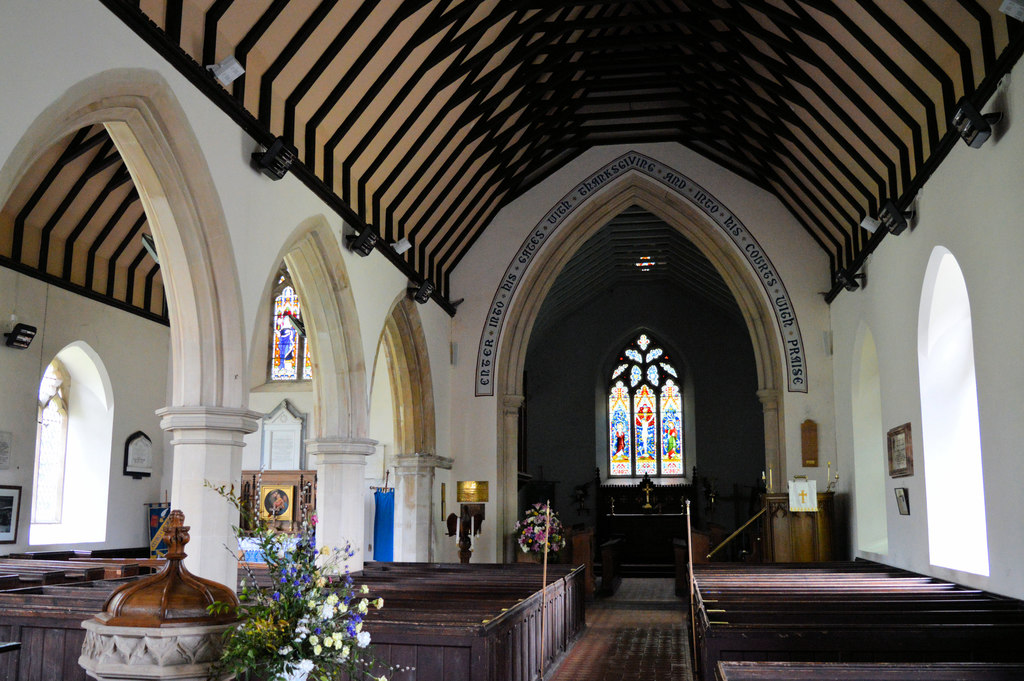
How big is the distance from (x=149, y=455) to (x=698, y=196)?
7.79 meters

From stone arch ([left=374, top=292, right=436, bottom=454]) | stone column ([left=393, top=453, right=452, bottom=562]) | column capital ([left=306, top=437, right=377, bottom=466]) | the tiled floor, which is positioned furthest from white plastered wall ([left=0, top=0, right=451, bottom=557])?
the tiled floor

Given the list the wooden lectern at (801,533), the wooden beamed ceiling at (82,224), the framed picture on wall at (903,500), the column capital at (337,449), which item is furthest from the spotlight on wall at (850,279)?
the wooden beamed ceiling at (82,224)

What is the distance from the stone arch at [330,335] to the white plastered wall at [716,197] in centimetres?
394

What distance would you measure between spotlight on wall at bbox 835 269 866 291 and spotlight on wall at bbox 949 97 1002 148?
425 centimetres

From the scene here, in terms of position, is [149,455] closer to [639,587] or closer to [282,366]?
[282,366]

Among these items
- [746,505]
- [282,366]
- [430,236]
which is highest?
[430,236]

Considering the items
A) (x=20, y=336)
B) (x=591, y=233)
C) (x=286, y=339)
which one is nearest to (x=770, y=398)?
(x=591, y=233)

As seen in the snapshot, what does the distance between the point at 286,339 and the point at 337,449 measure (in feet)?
20.9

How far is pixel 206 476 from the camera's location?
6332 mm

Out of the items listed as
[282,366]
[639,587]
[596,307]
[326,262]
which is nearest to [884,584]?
[326,262]

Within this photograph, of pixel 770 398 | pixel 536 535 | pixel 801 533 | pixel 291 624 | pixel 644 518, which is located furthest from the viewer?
pixel 644 518

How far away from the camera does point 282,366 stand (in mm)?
14812

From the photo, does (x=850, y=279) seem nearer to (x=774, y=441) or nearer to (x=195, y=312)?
(x=774, y=441)

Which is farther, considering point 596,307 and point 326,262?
point 596,307
